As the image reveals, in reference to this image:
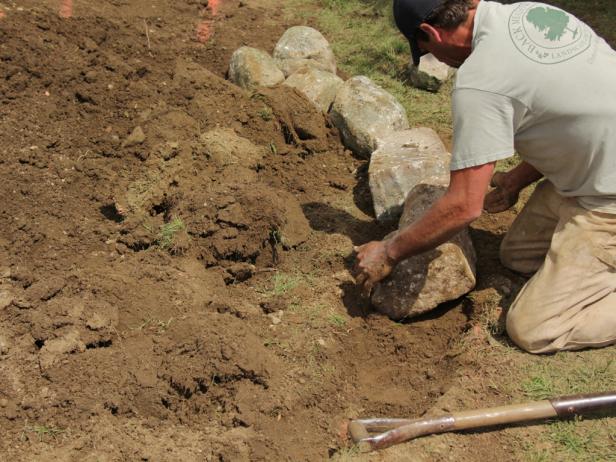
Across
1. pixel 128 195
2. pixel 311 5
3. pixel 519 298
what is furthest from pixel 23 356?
pixel 311 5

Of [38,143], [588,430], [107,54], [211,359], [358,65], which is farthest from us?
[358,65]

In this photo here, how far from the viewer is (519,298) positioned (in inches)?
145

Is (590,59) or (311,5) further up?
(590,59)

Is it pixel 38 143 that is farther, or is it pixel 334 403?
pixel 38 143

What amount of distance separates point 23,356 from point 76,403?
1.41 feet

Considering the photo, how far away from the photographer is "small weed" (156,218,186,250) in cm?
426

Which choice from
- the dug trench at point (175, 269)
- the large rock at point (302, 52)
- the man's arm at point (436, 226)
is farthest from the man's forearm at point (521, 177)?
the large rock at point (302, 52)

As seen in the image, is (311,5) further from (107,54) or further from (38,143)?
(38,143)

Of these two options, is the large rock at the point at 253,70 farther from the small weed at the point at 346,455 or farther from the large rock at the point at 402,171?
the small weed at the point at 346,455

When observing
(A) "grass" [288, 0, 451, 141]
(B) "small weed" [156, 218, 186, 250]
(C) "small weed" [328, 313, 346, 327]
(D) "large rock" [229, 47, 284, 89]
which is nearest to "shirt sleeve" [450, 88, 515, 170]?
(C) "small weed" [328, 313, 346, 327]

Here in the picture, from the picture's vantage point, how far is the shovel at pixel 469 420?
3090 mm

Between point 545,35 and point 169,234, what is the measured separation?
250 cm

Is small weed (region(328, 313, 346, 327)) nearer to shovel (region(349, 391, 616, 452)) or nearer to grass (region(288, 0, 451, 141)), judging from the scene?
shovel (region(349, 391, 616, 452))

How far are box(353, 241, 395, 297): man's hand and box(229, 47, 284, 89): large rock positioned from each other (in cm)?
251
